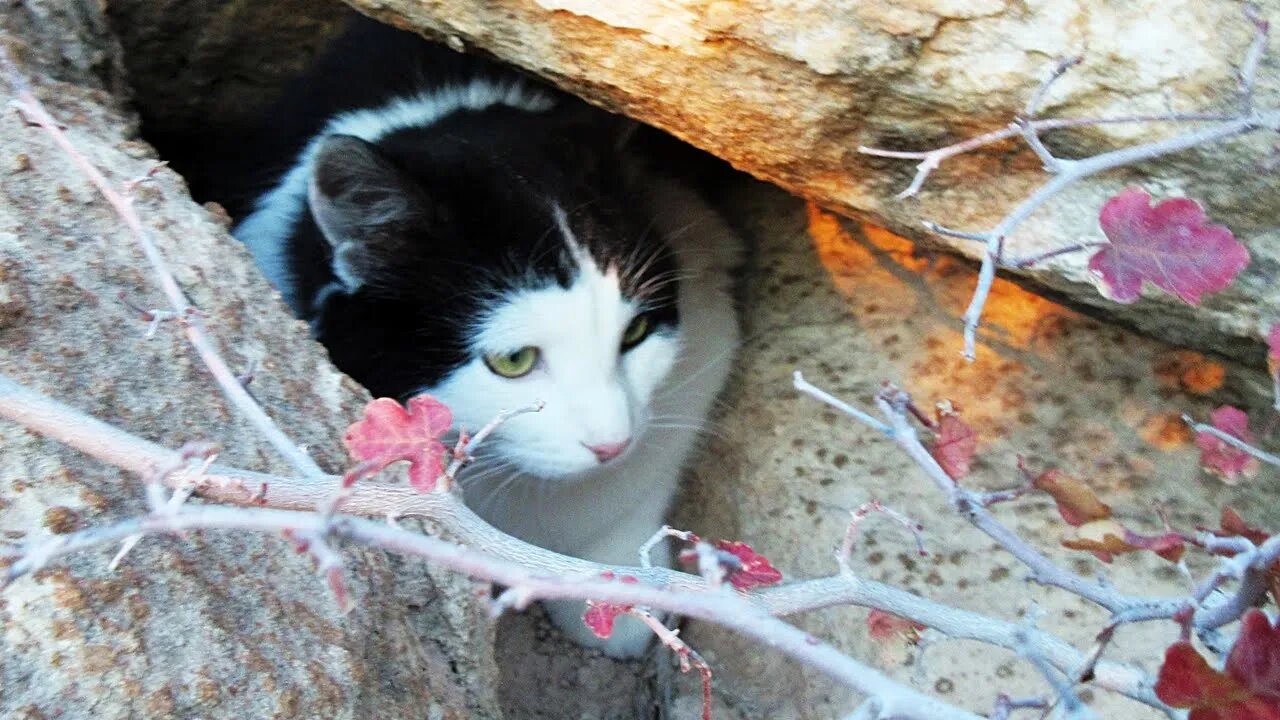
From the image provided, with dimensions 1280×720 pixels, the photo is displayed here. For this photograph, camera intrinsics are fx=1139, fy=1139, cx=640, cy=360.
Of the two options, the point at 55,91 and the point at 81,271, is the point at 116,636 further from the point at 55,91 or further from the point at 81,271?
the point at 55,91

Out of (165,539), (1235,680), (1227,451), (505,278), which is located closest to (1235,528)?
(1227,451)

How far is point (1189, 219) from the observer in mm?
926

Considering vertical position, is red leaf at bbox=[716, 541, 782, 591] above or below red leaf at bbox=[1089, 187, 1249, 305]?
below

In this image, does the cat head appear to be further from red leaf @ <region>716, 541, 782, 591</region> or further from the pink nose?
red leaf @ <region>716, 541, 782, 591</region>

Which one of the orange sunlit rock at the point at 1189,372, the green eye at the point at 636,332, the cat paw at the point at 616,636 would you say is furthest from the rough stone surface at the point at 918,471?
the green eye at the point at 636,332

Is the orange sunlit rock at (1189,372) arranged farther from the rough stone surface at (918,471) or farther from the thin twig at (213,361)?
the thin twig at (213,361)

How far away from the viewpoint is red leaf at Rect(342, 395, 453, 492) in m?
0.86

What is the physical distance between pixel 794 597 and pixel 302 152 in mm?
1458

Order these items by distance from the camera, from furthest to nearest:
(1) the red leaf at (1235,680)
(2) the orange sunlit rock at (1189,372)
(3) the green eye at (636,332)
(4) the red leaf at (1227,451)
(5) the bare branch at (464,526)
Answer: (3) the green eye at (636,332)
(2) the orange sunlit rock at (1189,372)
(4) the red leaf at (1227,451)
(5) the bare branch at (464,526)
(1) the red leaf at (1235,680)

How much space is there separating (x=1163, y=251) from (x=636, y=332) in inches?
40.7

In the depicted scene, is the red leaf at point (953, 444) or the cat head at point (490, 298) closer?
the red leaf at point (953, 444)

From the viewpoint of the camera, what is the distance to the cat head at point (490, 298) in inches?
65.6

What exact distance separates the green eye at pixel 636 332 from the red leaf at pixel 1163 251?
38.7 inches

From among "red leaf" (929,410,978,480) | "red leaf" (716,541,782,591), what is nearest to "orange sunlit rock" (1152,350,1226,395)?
→ "red leaf" (929,410,978,480)
